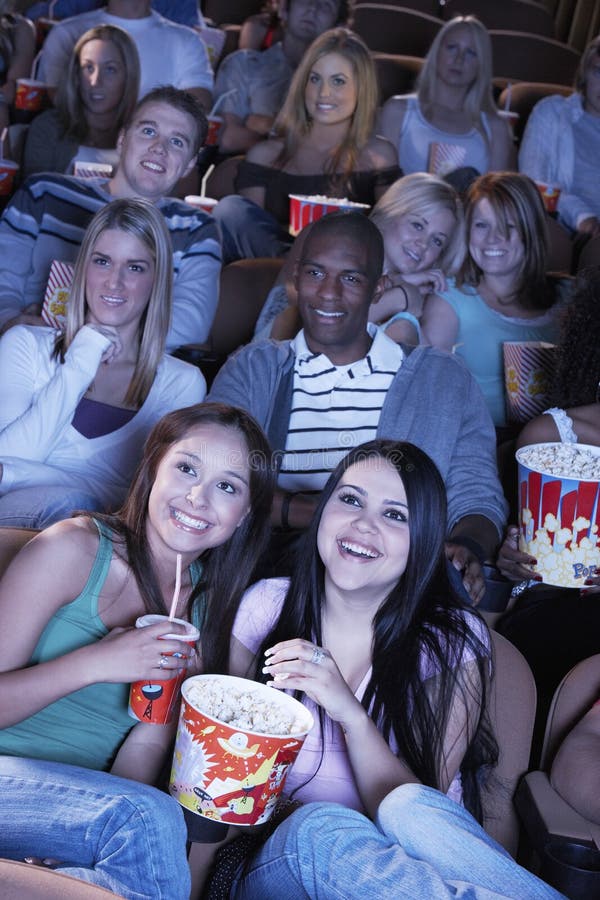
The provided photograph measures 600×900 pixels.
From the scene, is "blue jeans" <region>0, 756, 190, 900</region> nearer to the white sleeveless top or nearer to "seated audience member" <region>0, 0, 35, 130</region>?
the white sleeveless top

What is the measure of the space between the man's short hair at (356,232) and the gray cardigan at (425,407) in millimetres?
208

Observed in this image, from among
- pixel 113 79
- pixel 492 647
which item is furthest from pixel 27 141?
pixel 492 647

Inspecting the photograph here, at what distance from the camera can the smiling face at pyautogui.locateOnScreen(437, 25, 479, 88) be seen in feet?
13.7

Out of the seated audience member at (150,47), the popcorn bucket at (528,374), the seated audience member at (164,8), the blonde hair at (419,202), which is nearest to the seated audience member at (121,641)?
the popcorn bucket at (528,374)

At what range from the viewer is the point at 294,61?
4.83m

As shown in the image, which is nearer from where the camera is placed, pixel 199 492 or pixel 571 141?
pixel 199 492

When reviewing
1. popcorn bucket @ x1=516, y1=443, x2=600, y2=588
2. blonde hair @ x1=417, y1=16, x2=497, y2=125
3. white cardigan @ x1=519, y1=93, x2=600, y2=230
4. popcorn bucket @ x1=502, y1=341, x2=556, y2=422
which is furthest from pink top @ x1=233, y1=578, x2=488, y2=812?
white cardigan @ x1=519, y1=93, x2=600, y2=230

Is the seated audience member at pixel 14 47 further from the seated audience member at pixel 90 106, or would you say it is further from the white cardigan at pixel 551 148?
the white cardigan at pixel 551 148

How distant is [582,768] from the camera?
1774mm

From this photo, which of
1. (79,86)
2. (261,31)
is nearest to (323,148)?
(79,86)

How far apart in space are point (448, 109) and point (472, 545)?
2.46m

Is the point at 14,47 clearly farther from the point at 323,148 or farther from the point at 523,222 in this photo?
the point at 523,222

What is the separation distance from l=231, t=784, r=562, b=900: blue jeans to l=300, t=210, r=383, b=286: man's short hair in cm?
129

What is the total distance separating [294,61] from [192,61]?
1.42 feet
